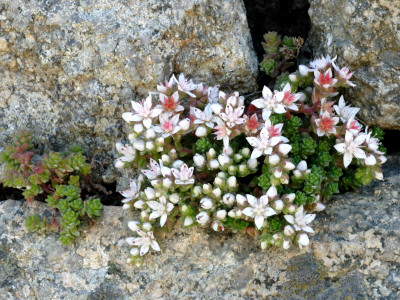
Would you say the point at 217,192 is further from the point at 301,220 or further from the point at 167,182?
→ the point at 301,220

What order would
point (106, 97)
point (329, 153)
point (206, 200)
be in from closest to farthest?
point (206, 200), point (329, 153), point (106, 97)

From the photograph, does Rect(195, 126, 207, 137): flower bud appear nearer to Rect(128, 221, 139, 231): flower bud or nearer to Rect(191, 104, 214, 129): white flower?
Rect(191, 104, 214, 129): white flower

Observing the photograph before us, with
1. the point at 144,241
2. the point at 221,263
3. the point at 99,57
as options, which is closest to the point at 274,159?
the point at 221,263

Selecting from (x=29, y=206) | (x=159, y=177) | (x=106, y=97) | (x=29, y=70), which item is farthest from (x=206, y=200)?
(x=29, y=70)

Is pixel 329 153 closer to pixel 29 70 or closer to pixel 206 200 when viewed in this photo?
pixel 206 200

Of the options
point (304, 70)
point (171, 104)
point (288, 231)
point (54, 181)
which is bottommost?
point (54, 181)

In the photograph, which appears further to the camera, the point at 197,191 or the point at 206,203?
the point at 197,191
